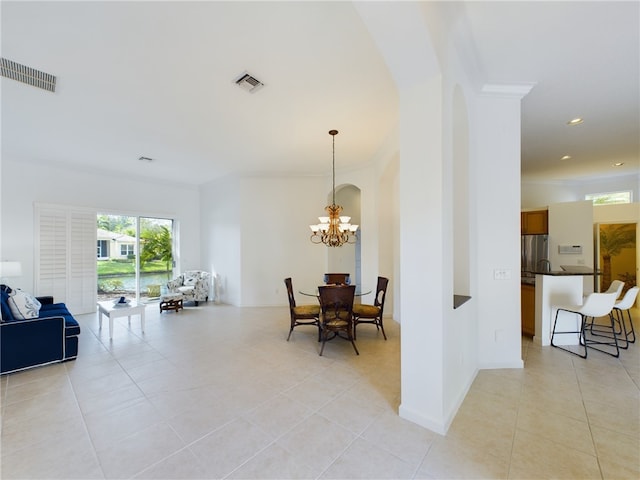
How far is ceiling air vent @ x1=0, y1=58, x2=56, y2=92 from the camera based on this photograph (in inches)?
97.3

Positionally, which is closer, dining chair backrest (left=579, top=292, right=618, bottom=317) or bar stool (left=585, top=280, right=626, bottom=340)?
dining chair backrest (left=579, top=292, right=618, bottom=317)

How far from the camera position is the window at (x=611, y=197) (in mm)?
6599

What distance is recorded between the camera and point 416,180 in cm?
210

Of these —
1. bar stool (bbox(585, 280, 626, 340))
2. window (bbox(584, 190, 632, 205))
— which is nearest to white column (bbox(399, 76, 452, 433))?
bar stool (bbox(585, 280, 626, 340))

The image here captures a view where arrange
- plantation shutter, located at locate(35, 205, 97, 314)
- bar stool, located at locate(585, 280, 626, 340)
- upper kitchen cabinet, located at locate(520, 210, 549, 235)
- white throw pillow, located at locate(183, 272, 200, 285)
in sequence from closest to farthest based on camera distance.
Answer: bar stool, located at locate(585, 280, 626, 340) → plantation shutter, located at locate(35, 205, 97, 314) → upper kitchen cabinet, located at locate(520, 210, 549, 235) → white throw pillow, located at locate(183, 272, 200, 285)

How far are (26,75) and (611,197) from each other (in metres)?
11.1

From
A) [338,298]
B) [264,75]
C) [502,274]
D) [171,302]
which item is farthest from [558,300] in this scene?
[171,302]

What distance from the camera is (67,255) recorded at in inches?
212

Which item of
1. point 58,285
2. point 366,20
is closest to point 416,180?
point 366,20

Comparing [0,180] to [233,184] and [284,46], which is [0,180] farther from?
[284,46]

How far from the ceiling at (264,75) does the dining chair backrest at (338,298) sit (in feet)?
7.35

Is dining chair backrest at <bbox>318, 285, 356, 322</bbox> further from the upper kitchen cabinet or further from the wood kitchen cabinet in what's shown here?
the upper kitchen cabinet

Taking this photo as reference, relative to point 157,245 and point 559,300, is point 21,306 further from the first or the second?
point 559,300

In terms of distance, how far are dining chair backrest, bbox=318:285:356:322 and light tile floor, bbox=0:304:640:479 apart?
523 millimetres
